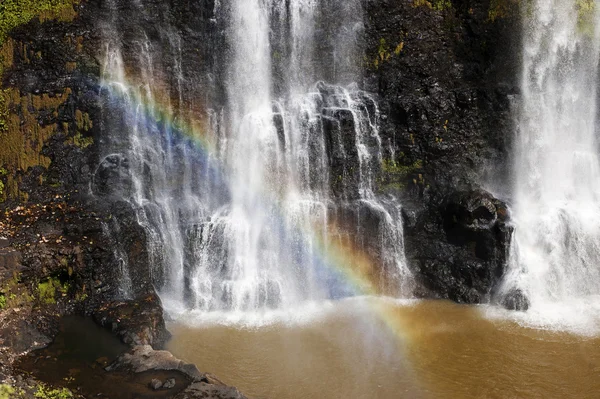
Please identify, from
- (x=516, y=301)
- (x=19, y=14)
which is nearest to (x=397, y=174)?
(x=516, y=301)

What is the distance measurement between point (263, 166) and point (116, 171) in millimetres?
3993

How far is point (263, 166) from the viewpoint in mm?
16125

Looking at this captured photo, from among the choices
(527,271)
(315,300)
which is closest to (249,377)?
(315,300)

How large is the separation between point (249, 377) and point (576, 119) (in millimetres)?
13164

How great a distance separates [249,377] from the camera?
11.0 meters

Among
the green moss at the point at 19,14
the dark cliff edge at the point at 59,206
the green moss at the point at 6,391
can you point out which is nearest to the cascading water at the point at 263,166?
the dark cliff edge at the point at 59,206

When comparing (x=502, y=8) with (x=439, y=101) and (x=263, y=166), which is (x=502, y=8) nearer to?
(x=439, y=101)

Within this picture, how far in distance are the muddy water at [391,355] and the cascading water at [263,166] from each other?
1544mm

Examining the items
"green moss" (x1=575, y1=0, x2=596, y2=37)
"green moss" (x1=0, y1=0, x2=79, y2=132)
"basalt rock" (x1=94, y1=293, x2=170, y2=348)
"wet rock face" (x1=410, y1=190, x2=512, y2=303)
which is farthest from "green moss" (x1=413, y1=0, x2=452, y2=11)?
"basalt rock" (x1=94, y1=293, x2=170, y2=348)

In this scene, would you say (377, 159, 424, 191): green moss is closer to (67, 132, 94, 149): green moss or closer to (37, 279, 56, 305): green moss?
(67, 132, 94, 149): green moss

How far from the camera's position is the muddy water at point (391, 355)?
1078 centimetres

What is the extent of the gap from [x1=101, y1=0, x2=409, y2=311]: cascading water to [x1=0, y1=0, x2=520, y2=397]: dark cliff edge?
1.76 ft

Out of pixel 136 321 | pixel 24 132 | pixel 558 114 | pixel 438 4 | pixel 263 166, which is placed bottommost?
pixel 136 321

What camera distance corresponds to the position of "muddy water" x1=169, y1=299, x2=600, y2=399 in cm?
1078
